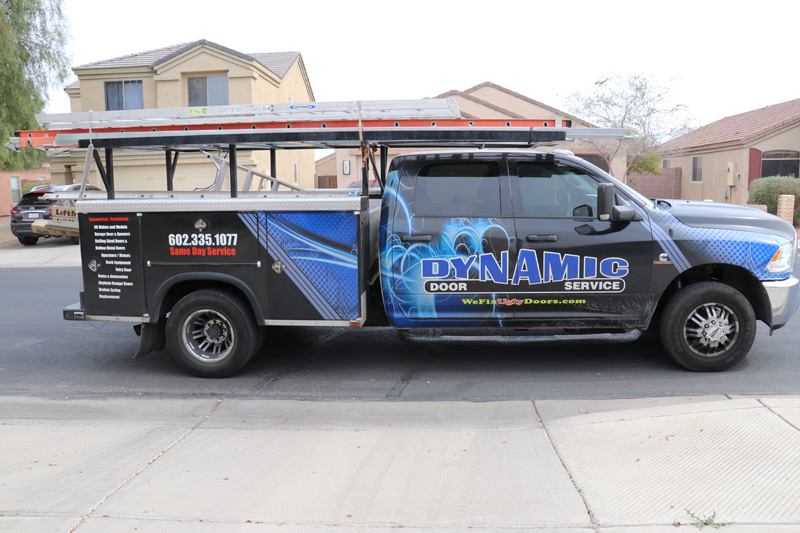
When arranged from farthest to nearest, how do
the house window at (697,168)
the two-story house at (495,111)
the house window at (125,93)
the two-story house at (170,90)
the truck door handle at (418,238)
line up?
1. the house window at (697,168)
2. the two-story house at (495,111)
3. the house window at (125,93)
4. the two-story house at (170,90)
5. the truck door handle at (418,238)

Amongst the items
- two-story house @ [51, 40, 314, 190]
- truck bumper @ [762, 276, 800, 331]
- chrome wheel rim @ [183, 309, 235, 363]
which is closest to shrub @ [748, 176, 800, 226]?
two-story house @ [51, 40, 314, 190]

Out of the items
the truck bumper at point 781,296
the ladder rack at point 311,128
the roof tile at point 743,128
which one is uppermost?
the roof tile at point 743,128

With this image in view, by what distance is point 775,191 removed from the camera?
23.8 m

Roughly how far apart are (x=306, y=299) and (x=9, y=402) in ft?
8.96

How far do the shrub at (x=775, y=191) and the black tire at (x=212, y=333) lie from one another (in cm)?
2216

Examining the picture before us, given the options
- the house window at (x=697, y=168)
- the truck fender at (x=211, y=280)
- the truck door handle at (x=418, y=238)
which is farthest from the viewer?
the house window at (x=697, y=168)

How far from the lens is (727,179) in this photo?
2961cm

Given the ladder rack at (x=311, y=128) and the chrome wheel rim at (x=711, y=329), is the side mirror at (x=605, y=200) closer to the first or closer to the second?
the ladder rack at (x=311, y=128)

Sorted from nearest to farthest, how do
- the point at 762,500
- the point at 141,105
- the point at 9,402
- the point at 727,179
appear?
the point at 762,500, the point at 9,402, the point at 141,105, the point at 727,179

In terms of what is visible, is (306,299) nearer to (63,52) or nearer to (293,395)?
(293,395)

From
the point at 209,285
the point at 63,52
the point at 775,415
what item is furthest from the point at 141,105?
the point at 775,415

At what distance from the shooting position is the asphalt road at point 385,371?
20.0ft

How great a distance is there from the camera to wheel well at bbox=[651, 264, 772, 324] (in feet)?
20.9

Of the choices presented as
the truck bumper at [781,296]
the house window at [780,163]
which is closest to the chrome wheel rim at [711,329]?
the truck bumper at [781,296]
